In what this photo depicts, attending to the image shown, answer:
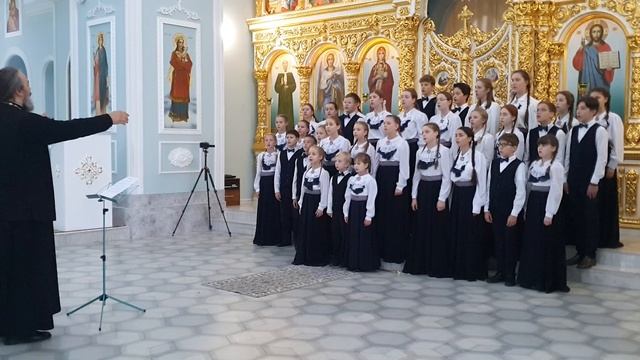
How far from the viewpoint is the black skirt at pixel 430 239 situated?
7504mm

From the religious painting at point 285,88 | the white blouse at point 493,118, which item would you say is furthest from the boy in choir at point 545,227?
the religious painting at point 285,88

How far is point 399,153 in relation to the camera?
781 centimetres

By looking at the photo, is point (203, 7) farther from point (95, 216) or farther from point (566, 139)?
point (566, 139)

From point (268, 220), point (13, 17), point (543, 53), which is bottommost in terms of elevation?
point (268, 220)

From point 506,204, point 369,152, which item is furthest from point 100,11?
point 506,204

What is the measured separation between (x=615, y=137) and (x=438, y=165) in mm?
1931

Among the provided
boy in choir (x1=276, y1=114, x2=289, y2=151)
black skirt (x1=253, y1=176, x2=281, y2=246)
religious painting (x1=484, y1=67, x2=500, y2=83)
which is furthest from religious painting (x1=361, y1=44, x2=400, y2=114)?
black skirt (x1=253, y1=176, x2=281, y2=246)

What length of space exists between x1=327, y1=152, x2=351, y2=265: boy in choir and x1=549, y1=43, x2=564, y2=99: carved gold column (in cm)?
360

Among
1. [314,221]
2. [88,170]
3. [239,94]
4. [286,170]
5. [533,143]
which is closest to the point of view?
[533,143]

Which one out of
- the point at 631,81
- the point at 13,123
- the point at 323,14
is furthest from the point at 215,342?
the point at 323,14

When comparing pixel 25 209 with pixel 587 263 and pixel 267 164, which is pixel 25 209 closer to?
pixel 267 164

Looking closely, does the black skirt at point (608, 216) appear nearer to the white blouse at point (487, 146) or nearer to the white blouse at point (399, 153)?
the white blouse at point (487, 146)

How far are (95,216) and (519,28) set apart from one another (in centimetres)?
690

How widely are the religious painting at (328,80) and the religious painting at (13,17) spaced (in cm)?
767
